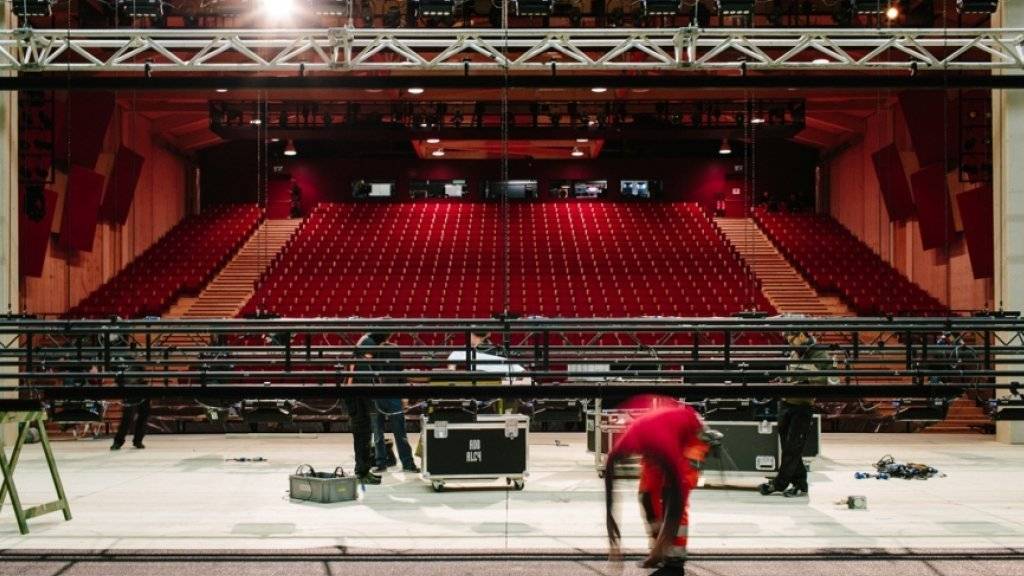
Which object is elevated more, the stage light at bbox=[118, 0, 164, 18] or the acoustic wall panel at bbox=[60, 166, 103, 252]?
the stage light at bbox=[118, 0, 164, 18]

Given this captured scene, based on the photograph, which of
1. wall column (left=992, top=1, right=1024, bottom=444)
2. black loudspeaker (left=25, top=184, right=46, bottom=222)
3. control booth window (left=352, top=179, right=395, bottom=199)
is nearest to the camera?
wall column (left=992, top=1, right=1024, bottom=444)

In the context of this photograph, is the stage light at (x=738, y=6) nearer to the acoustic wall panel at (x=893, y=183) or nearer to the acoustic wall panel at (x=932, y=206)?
the acoustic wall panel at (x=932, y=206)

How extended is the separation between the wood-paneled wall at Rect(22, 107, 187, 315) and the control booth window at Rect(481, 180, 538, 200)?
8743 mm

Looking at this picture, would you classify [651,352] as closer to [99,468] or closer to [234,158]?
[99,468]

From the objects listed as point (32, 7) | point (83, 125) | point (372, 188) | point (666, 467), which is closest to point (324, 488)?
point (666, 467)

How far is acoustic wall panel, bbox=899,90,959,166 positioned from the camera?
19.0 meters

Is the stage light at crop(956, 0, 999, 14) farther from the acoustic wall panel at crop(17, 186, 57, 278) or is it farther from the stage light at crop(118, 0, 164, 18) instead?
the acoustic wall panel at crop(17, 186, 57, 278)

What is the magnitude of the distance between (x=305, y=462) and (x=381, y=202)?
706 inches

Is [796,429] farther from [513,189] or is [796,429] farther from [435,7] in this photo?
[513,189]

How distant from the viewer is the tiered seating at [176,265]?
1973 centimetres

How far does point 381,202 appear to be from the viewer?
28.5 m

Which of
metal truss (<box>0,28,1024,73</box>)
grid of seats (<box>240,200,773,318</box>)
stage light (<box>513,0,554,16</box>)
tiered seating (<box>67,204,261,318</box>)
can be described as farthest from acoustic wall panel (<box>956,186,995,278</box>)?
tiered seating (<box>67,204,261,318</box>)

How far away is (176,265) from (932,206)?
16.9 m

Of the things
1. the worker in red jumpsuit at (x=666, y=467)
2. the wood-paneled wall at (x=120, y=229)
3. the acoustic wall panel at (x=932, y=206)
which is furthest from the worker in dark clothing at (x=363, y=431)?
the acoustic wall panel at (x=932, y=206)
